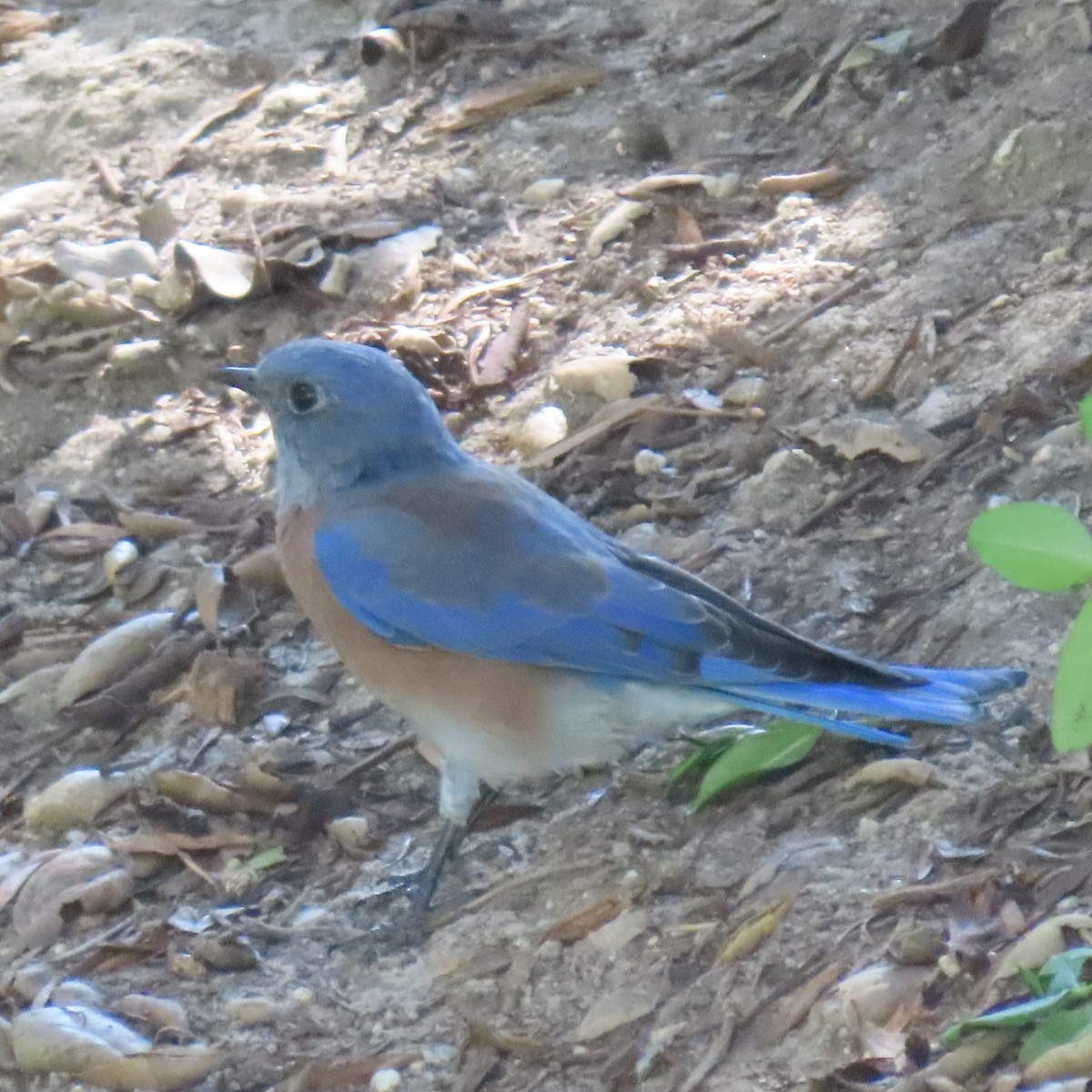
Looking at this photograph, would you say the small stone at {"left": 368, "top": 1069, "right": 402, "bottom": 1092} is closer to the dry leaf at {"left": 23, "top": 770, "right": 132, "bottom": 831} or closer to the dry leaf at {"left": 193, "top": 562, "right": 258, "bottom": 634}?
the dry leaf at {"left": 23, "top": 770, "right": 132, "bottom": 831}

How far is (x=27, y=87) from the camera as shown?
21.7 feet

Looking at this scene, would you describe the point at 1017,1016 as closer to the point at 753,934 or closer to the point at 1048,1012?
the point at 1048,1012

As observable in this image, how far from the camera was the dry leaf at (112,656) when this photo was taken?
Result: 440 cm

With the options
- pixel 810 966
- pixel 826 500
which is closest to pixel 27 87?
pixel 826 500

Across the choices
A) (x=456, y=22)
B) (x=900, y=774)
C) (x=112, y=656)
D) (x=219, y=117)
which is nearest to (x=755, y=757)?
(x=900, y=774)

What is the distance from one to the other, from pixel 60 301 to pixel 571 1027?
11.1ft

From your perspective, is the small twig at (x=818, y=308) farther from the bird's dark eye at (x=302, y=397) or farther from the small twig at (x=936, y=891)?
the small twig at (x=936, y=891)

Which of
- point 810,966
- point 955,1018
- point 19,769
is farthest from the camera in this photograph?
point 19,769

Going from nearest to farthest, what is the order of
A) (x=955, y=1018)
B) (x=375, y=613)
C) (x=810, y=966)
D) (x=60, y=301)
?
(x=955, y=1018)
(x=810, y=966)
(x=375, y=613)
(x=60, y=301)

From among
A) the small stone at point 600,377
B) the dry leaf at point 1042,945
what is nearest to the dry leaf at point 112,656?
the small stone at point 600,377

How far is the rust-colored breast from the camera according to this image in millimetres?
3766

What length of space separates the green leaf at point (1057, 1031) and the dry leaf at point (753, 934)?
638 mm

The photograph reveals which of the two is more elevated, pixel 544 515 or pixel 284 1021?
pixel 544 515

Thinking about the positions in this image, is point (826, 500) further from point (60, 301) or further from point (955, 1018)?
point (60, 301)
